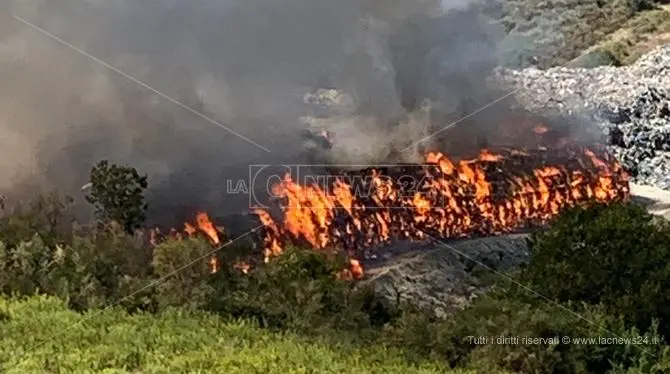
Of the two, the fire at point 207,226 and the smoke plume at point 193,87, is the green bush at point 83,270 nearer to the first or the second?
the fire at point 207,226

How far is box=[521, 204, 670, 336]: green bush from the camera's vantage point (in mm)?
10477

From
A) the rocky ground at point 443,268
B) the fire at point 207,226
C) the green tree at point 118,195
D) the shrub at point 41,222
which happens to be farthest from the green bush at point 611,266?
the shrub at point 41,222

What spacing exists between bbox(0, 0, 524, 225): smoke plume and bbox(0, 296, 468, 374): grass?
16.5 ft

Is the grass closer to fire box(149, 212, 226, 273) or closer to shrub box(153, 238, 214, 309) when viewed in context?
shrub box(153, 238, 214, 309)

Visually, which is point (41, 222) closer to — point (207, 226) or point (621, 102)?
→ point (207, 226)

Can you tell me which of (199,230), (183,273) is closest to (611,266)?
(183,273)

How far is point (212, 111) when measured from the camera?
14805mm

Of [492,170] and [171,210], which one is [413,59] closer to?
[492,170]

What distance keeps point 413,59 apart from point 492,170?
2.41 m

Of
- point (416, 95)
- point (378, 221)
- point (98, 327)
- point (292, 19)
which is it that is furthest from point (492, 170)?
point (98, 327)

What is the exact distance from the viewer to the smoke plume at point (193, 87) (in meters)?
13.3

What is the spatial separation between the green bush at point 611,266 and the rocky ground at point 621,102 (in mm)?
9668

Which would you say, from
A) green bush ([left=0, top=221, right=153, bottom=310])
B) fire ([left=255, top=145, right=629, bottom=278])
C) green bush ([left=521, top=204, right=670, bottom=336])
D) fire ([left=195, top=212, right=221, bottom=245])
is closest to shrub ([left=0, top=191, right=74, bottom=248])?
green bush ([left=0, top=221, right=153, bottom=310])

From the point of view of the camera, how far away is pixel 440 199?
1598 cm
